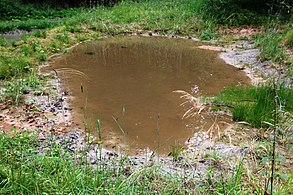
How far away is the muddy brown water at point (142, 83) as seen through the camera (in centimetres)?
459

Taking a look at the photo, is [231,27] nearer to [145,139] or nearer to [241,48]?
[241,48]

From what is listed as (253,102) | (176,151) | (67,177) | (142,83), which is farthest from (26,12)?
(67,177)

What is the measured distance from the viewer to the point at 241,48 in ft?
30.5

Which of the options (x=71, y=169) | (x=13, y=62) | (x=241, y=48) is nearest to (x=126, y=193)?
(x=71, y=169)

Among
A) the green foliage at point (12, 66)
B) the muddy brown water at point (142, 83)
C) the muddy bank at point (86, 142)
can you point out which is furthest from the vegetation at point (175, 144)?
the muddy brown water at point (142, 83)

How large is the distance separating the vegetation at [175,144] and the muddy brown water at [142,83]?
1.53ft

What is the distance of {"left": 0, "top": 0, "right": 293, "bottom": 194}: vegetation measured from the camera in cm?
288

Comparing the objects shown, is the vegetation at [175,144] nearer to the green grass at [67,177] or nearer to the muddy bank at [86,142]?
the green grass at [67,177]

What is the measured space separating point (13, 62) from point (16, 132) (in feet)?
10.1

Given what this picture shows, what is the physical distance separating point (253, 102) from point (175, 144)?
5.85 ft

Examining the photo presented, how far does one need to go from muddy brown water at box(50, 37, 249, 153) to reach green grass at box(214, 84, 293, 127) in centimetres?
30

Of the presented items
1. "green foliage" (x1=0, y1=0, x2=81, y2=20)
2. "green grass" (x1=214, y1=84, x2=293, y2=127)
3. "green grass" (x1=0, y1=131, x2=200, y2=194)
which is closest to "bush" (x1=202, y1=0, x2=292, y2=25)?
"green grass" (x1=214, y1=84, x2=293, y2=127)

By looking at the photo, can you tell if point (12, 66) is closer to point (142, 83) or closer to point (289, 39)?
point (142, 83)

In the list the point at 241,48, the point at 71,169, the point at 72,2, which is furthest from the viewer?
the point at 72,2
